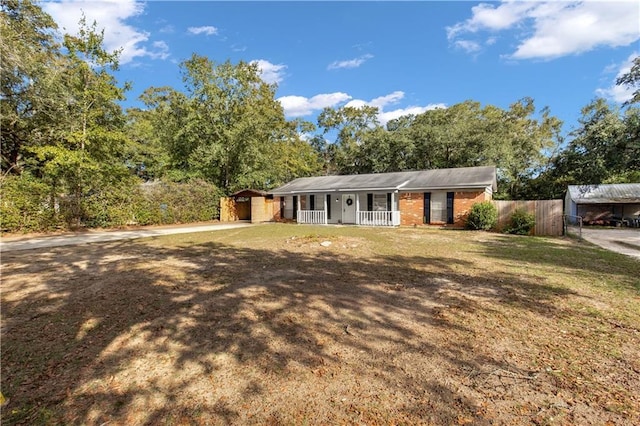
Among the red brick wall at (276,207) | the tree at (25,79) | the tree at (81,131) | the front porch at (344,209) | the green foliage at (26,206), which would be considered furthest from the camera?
the red brick wall at (276,207)

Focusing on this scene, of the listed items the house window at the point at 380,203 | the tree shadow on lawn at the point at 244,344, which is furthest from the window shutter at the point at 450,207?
the tree shadow on lawn at the point at 244,344

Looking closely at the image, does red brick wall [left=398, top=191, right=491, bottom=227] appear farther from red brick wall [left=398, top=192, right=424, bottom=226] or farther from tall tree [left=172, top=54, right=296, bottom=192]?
tall tree [left=172, top=54, right=296, bottom=192]

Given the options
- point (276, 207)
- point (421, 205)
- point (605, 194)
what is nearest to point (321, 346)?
point (421, 205)

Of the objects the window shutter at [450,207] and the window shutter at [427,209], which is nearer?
the window shutter at [450,207]

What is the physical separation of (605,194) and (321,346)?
2822 centimetres

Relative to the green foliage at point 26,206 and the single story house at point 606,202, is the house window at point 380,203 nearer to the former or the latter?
the single story house at point 606,202

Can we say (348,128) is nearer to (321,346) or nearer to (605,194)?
(605,194)

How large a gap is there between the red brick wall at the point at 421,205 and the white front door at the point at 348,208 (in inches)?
125

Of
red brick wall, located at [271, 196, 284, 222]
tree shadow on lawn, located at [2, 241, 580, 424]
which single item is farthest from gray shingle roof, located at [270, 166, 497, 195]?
tree shadow on lawn, located at [2, 241, 580, 424]

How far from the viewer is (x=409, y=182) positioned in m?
18.8

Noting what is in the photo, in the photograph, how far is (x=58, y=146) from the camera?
14.3 metres

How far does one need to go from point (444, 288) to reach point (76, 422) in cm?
498

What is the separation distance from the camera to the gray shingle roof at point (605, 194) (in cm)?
2128

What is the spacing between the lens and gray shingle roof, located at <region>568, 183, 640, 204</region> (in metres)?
21.3
